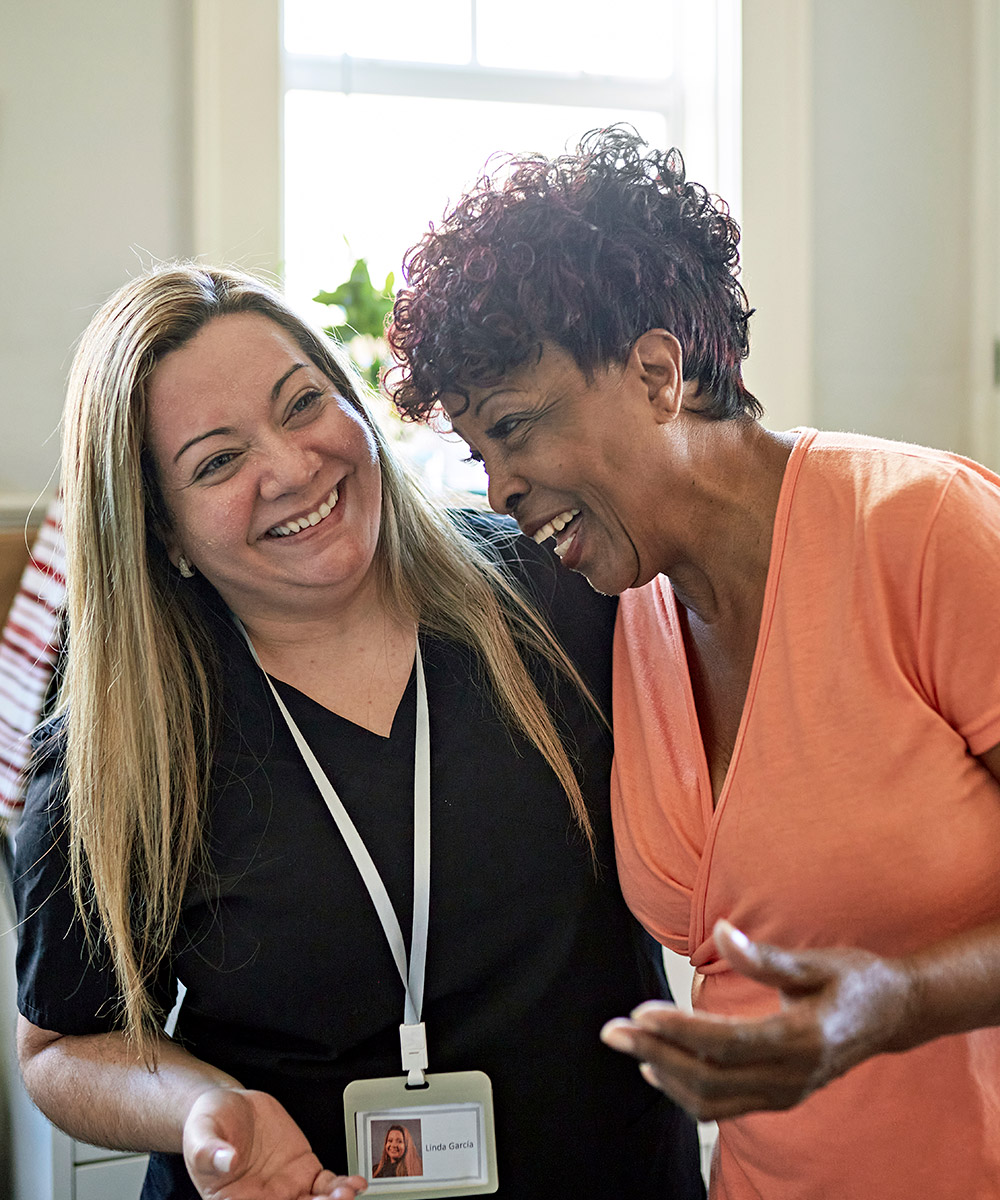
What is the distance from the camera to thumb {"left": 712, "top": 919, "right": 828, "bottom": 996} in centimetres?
73

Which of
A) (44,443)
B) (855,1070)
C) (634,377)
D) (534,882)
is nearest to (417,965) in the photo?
(534,882)

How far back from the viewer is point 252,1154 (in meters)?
1.09

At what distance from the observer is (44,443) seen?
2.37 m

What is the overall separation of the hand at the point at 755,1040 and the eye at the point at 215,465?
776mm

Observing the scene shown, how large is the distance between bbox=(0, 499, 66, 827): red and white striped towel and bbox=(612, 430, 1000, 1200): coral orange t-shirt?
1318mm

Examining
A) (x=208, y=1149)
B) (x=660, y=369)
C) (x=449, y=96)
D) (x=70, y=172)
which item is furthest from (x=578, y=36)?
(x=208, y=1149)

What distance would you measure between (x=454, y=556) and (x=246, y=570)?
0.27 metres

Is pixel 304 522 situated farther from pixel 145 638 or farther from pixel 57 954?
pixel 57 954

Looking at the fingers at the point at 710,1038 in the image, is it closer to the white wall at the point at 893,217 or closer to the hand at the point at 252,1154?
the hand at the point at 252,1154

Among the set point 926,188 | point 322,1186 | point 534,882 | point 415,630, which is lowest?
point 322,1186

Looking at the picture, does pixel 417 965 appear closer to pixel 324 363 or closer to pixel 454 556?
pixel 454 556

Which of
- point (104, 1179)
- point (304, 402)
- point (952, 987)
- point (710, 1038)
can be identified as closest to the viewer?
point (710, 1038)

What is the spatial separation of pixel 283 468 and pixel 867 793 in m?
0.68

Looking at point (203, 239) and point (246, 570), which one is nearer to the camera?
point (246, 570)
